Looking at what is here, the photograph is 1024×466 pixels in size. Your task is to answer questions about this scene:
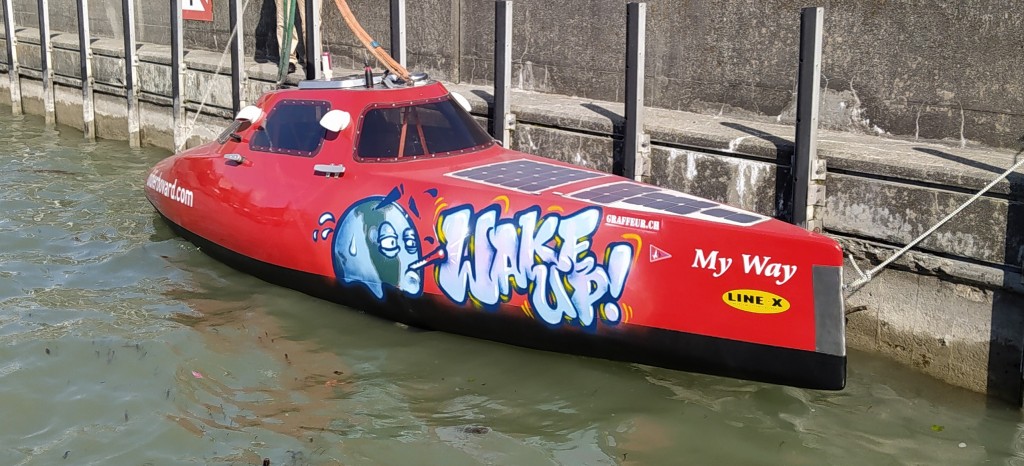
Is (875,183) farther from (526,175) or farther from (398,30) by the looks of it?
(398,30)

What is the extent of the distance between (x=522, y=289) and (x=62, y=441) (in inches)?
117

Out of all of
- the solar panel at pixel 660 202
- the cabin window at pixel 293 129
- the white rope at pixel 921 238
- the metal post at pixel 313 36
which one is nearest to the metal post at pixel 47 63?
the metal post at pixel 313 36

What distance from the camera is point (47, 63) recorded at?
56.6ft

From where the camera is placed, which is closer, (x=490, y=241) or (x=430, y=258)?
(x=490, y=241)

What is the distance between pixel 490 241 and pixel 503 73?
2.97m

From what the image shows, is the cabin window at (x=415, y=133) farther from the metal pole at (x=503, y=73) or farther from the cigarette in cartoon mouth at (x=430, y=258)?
the metal pole at (x=503, y=73)

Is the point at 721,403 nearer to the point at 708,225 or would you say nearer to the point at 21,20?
the point at 708,225

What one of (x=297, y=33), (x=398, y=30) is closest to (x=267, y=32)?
(x=297, y=33)

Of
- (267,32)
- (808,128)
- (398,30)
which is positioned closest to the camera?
(808,128)

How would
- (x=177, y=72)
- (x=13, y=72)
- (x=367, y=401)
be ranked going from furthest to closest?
(x=13, y=72) < (x=177, y=72) < (x=367, y=401)

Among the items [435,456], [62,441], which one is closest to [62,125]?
[62,441]

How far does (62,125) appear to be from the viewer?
56.9ft

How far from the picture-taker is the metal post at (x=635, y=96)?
9039 mm

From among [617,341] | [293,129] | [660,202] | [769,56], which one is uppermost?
[769,56]
